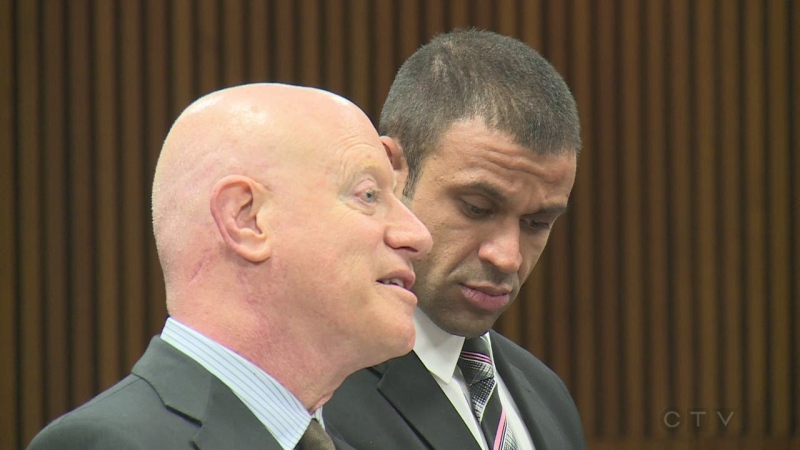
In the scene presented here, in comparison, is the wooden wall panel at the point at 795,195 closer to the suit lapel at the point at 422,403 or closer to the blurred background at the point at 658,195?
the blurred background at the point at 658,195

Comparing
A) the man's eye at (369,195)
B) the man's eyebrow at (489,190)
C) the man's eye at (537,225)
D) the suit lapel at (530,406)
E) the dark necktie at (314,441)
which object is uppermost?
the man's eye at (369,195)

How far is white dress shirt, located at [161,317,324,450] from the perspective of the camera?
3.96 ft

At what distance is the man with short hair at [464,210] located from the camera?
1682mm

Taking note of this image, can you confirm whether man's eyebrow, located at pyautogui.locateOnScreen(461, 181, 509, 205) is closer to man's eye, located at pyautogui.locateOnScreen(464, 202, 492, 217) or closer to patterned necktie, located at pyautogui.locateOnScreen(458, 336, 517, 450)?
man's eye, located at pyautogui.locateOnScreen(464, 202, 492, 217)

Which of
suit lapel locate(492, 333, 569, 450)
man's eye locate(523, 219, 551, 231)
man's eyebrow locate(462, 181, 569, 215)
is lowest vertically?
suit lapel locate(492, 333, 569, 450)

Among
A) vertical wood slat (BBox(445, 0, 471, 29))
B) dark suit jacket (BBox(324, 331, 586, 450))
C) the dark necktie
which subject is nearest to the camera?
the dark necktie

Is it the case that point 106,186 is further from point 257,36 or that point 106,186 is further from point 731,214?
point 731,214

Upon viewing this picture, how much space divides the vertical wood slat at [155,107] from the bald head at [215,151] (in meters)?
2.68

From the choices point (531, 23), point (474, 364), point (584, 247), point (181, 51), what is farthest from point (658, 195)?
point (474, 364)

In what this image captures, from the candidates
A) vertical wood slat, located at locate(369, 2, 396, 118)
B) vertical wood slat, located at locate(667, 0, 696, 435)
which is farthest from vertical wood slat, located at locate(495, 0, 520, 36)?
vertical wood slat, located at locate(667, 0, 696, 435)

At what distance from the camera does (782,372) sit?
411 cm

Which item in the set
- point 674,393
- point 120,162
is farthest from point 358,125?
point 674,393

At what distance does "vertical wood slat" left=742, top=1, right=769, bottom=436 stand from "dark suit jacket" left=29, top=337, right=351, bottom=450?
3253mm

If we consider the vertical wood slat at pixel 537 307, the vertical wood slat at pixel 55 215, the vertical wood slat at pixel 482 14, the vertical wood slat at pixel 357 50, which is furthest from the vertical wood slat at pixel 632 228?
the vertical wood slat at pixel 55 215
